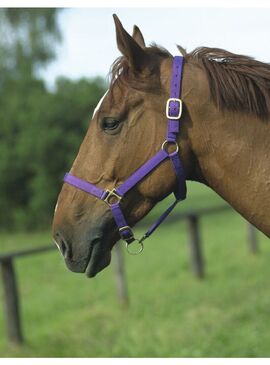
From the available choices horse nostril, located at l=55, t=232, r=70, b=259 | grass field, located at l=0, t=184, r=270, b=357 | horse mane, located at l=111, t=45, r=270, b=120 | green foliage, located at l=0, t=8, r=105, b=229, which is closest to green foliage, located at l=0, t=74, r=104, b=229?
green foliage, located at l=0, t=8, r=105, b=229

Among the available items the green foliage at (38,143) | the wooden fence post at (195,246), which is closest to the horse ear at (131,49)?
the wooden fence post at (195,246)

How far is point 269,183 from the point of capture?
2.35 metres

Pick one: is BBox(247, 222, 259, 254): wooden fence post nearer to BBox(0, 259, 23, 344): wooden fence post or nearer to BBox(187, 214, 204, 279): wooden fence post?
BBox(187, 214, 204, 279): wooden fence post

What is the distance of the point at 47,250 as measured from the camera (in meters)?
6.65

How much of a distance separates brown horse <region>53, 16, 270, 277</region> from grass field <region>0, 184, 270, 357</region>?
301cm

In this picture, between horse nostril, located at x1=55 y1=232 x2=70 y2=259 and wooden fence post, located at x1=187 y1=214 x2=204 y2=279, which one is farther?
wooden fence post, located at x1=187 y1=214 x2=204 y2=279

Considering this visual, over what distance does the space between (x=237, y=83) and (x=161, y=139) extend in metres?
0.42

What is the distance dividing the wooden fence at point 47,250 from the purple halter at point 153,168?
3.65 metres

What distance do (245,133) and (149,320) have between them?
4391 millimetres

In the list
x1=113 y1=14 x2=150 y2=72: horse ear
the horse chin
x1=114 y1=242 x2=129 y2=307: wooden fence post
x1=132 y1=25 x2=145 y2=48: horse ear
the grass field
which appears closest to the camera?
x1=113 y1=14 x2=150 y2=72: horse ear

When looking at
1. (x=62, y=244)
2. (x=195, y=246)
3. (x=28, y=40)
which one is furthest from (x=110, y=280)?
(x=28, y=40)

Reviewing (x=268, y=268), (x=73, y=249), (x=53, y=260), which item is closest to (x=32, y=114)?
(x=53, y=260)

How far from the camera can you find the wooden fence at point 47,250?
5.84 meters

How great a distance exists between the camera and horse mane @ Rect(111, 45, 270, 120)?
7.68 ft
